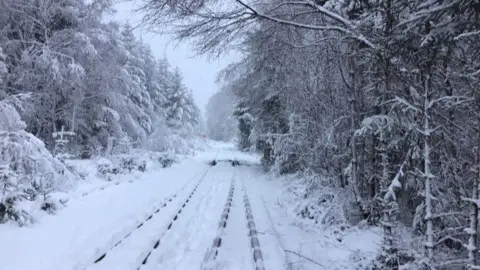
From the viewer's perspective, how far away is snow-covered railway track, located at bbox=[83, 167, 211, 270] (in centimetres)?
552

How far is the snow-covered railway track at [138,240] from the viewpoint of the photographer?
5.52m

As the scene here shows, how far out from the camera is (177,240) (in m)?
6.91

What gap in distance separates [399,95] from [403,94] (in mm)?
48

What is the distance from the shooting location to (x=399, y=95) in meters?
4.39

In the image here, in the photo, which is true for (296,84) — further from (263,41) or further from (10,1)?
(10,1)

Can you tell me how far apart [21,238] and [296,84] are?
8.24 meters

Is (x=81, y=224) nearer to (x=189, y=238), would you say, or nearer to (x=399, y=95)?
(x=189, y=238)

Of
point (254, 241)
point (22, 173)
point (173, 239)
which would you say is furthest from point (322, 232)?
point (22, 173)

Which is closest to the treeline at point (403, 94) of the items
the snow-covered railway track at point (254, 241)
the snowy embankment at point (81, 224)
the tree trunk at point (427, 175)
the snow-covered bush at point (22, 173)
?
the tree trunk at point (427, 175)

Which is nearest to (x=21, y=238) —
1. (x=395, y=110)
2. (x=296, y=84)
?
(x=395, y=110)

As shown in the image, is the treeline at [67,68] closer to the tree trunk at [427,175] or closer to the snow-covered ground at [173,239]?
the snow-covered ground at [173,239]

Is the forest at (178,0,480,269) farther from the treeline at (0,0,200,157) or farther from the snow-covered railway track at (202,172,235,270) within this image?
the treeline at (0,0,200,157)

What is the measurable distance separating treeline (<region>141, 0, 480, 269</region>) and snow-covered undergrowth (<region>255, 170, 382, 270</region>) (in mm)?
540

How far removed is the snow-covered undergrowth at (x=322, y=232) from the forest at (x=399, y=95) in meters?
0.30
